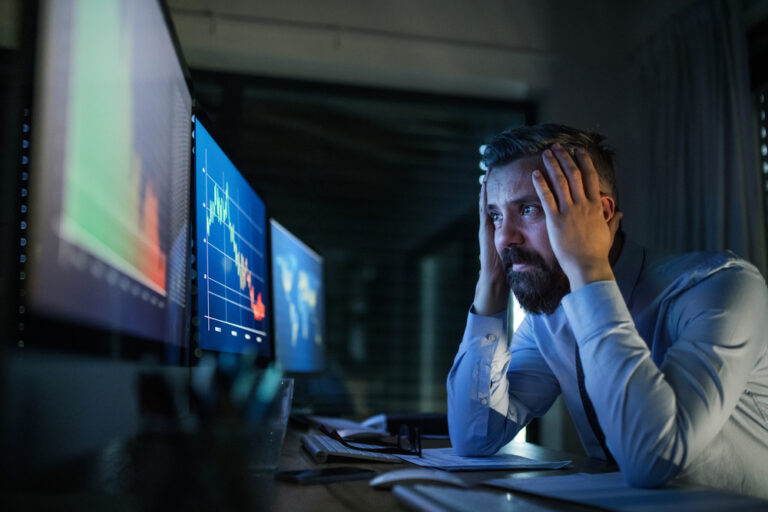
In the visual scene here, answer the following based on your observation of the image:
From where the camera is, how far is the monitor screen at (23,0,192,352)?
1.47ft

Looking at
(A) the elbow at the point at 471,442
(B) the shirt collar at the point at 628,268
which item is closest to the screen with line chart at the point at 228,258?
(A) the elbow at the point at 471,442

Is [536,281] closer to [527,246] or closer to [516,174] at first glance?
[527,246]

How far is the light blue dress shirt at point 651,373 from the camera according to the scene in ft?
2.82

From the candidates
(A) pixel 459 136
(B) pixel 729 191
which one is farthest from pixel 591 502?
(A) pixel 459 136

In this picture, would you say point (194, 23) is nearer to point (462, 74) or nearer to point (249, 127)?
point (249, 127)

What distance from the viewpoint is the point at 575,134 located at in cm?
134

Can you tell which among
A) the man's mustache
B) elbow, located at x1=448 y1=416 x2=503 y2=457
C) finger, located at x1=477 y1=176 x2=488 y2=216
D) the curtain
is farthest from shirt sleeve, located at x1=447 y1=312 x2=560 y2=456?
the curtain

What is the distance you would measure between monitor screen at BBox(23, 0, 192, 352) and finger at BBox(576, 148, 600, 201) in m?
0.71

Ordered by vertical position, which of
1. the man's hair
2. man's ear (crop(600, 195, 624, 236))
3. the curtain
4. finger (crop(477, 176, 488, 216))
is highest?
the curtain

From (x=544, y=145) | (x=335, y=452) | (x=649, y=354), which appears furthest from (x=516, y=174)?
(x=335, y=452)

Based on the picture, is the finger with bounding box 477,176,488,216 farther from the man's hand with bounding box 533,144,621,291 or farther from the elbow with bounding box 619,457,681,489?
the elbow with bounding box 619,457,681,489

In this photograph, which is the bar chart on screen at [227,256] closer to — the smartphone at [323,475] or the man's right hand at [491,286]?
the smartphone at [323,475]

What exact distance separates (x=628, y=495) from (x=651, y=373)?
19cm

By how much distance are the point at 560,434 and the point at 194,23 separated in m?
2.40
